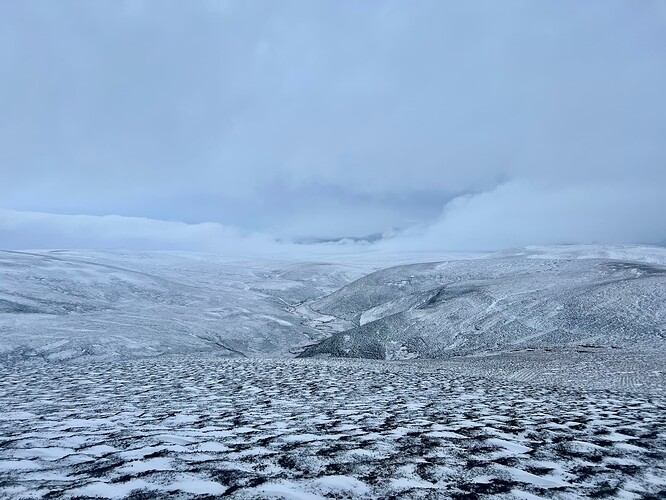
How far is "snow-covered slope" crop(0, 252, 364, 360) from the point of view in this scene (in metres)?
27.1

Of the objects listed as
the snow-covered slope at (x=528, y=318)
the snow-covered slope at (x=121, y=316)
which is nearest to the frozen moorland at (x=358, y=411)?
the snow-covered slope at (x=528, y=318)

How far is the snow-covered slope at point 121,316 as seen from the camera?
27.1 meters

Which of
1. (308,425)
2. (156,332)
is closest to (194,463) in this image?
(308,425)

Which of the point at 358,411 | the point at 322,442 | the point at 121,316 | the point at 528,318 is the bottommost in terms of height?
the point at 121,316

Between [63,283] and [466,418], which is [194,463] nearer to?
[466,418]

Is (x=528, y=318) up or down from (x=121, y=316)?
up

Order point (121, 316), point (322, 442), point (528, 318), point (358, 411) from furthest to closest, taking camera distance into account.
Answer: point (121, 316) < point (528, 318) < point (358, 411) < point (322, 442)

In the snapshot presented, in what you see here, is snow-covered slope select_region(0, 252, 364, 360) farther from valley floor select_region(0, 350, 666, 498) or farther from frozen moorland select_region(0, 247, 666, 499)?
valley floor select_region(0, 350, 666, 498)

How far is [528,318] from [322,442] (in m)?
31.3

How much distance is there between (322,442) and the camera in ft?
17.5

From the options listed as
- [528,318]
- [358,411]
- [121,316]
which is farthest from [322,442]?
[121,316]

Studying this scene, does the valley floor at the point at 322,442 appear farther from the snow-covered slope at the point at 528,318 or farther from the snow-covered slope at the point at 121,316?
the snow-covered slope at the point at 528,318

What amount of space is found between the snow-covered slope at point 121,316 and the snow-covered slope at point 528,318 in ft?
28.0

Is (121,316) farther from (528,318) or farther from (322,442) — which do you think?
(322,442)
